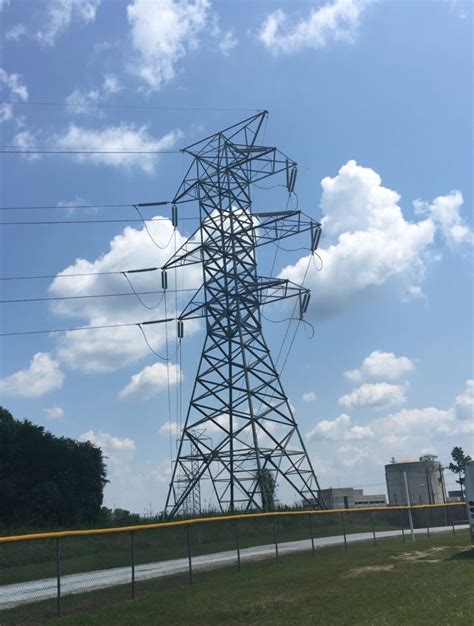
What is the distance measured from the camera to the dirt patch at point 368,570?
631 inches

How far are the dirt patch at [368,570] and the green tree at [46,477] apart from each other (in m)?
36.3

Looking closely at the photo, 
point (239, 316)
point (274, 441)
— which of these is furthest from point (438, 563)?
point (239, 316)

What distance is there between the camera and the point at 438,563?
17172 mm

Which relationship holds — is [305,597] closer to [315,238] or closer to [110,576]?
[110,576]

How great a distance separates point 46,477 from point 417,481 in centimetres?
3804

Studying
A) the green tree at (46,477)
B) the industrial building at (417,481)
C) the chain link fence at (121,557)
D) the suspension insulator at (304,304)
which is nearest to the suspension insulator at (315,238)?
the suspension insulator at (304,304)

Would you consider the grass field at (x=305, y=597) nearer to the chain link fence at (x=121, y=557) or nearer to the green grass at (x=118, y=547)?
the chain link fence at (x=121, y=557)

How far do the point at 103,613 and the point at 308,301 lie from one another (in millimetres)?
24772

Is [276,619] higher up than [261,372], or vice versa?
[261,372]

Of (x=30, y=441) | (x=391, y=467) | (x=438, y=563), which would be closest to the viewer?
(x=438, y=563)

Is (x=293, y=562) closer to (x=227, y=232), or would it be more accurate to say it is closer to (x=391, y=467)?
(x=227, y=232)

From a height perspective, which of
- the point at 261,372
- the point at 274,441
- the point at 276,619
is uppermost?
the point at 261,372

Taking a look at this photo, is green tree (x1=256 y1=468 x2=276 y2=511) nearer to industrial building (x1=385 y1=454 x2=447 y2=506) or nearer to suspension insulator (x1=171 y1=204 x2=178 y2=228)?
suspension insulator (x1=171 y1=204 x2=178 y2=228)

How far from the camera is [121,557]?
67.6 ft
